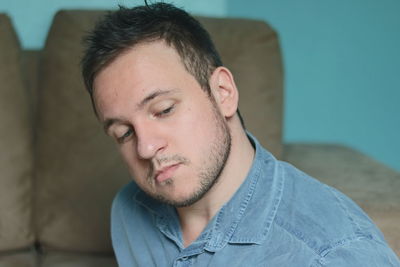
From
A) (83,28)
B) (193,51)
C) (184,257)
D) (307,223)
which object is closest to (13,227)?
(83,28)

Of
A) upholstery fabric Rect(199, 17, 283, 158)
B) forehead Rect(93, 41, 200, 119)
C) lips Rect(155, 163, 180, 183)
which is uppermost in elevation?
forehead Rect(93, 41, 200, 119)

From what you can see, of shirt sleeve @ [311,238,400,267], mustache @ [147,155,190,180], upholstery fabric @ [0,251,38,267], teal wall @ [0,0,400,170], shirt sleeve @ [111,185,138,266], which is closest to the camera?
shirt sleeve @ [311,238,400,267]

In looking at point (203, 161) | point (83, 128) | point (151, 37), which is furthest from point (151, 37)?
point (83, 128)

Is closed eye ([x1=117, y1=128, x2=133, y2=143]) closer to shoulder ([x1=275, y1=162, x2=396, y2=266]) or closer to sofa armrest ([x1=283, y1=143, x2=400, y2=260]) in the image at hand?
shoulder ([x1=275, y1=162, x2=396, y2=266])

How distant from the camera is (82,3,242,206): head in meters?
0.94

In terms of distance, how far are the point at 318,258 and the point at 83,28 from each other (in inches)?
43.6

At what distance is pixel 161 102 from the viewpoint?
937 millimetres

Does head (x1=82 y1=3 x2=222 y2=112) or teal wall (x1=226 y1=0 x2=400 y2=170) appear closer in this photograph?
head (x1=82 y1=3 x2=222 y2=112)

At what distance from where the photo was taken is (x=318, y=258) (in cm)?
84

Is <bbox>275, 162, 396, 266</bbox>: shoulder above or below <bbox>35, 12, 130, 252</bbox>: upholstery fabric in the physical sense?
above

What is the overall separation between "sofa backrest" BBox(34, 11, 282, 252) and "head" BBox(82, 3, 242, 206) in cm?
55

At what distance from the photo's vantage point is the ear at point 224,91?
3.37ft

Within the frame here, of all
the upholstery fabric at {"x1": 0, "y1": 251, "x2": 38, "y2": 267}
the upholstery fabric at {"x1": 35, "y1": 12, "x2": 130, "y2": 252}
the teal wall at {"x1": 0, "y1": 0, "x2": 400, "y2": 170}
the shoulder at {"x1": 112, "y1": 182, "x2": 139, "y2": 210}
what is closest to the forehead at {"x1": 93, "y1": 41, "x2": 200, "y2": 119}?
the shoulder at {"x1": 112, "y1": 182, "x2": 139, "y2": 210}

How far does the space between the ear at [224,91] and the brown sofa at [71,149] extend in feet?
1.77
